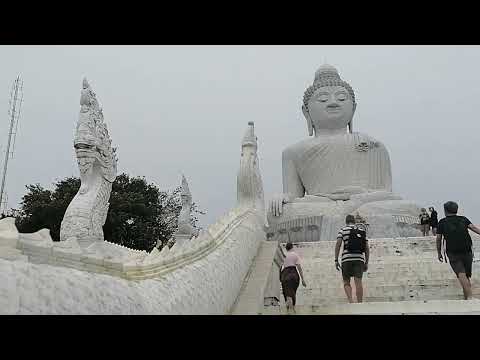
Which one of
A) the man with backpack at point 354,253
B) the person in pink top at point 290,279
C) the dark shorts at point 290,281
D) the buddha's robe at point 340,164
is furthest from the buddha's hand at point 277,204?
the man with backpack at point 354,253

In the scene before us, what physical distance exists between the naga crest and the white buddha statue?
310 inches

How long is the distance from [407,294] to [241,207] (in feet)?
17.6

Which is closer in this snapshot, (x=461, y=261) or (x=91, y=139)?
(x=461, y=261)

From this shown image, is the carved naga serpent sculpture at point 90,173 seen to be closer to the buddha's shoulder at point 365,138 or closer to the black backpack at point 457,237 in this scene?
the black backpack at point 457,237

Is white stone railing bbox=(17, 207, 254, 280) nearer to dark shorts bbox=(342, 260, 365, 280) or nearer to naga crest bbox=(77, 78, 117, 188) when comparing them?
dark shorts bbox=(342, 260, 365, 280)

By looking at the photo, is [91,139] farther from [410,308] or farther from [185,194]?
[185,194]

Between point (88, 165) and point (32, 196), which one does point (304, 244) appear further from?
point (32, 196)

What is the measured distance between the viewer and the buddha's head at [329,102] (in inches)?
758

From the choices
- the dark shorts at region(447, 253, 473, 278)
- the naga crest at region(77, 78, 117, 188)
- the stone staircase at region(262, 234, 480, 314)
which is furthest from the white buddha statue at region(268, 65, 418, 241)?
the dark shorts at region(447, 253, 473, 278)

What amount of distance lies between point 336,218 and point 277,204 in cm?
197

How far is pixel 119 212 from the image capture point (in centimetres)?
2633

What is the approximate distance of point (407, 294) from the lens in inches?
320

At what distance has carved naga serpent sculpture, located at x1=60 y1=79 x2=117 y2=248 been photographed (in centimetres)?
850

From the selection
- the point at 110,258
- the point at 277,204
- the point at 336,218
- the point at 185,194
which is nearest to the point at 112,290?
the point at 110,258
